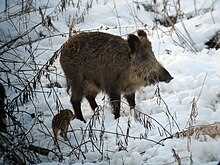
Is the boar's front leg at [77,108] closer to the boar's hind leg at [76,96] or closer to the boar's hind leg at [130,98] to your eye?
the boar's hind leg at [76,96]

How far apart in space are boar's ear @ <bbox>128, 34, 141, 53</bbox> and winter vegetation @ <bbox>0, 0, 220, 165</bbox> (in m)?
0.37

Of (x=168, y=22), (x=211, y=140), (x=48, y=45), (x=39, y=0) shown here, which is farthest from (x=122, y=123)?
(x=39, y=0)

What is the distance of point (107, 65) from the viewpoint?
610cm

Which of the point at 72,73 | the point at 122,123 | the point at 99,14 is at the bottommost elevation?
the point at 122,123

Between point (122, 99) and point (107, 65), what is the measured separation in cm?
80

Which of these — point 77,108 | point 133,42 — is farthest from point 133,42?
point 77,108

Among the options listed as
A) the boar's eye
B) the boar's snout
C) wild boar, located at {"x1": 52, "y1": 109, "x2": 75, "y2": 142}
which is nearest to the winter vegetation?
wild boar, located at {"x1": 52, "y1": 109, "x2": 75, "y2": 142}

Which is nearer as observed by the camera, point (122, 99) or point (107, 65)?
point (107, 65)

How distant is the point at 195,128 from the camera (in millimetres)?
4270

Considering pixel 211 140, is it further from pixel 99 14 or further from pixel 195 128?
pixel 99 14

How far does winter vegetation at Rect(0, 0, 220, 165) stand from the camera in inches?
160

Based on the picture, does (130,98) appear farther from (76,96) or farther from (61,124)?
(61,124)

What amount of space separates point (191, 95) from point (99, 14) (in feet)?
13.0

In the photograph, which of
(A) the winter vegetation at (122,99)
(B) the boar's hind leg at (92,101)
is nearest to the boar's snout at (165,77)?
(A) the winter vegetation at (122,99)
